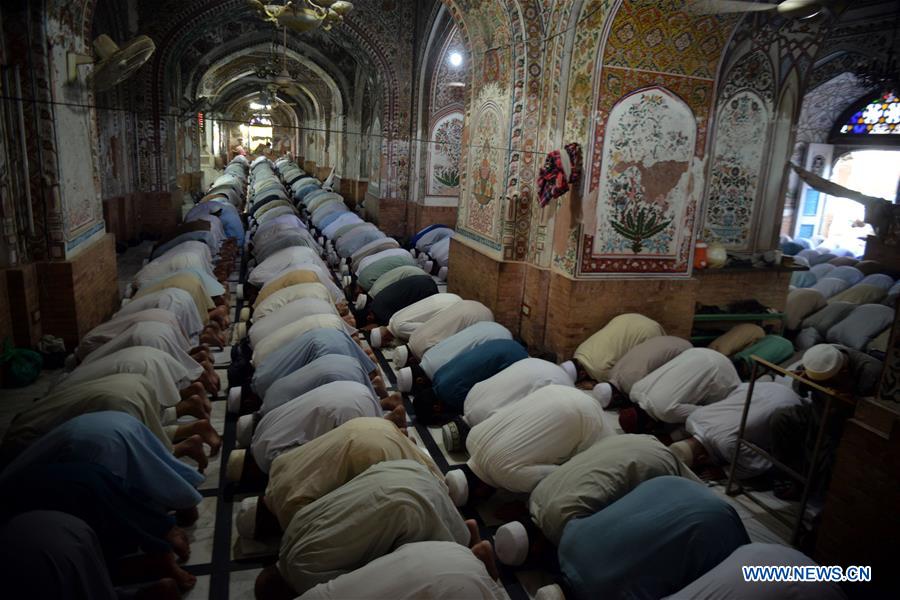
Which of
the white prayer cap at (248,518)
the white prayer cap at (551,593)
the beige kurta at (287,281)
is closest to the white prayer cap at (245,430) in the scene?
the white prayer cap at (248,518)

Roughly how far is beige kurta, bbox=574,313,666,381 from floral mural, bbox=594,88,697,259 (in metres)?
0.88

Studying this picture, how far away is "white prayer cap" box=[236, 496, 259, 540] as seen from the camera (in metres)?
3.77

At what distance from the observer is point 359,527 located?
293cm

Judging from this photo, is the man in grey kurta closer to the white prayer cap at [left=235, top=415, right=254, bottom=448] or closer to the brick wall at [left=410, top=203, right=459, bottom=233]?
the white prayer cap at [left=235, top=415, right=254, bottom=448]

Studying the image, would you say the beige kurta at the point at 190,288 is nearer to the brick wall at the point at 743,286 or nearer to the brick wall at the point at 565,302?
the brick wall at the point at 565,302

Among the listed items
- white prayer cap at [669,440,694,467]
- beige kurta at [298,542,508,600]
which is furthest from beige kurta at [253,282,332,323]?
beige kurta at [298,542,508,600]

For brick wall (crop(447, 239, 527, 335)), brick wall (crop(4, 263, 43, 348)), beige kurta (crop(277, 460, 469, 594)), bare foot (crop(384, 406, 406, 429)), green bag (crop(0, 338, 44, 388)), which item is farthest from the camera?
brick wall (crop(447, 239, 527, 335))

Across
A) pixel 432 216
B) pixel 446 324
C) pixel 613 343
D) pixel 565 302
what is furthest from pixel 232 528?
pixel 432 216

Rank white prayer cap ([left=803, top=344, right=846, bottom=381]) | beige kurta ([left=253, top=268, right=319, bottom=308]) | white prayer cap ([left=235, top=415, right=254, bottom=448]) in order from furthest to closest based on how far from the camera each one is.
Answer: beige kurta ([left=253, top=268, right=319, bottom=308]), white prayer cap ([left=235, top=415, right=254, bottom=448]), white prayer cap ([left=803, top=344, right=846, bottom=381])

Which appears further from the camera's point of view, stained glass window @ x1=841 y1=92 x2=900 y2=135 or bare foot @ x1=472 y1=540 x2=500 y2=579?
stained glass window @ x1=841 y1=92 x2=900 y2=135

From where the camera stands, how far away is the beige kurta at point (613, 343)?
255 inches

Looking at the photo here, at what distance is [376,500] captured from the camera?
2.99m

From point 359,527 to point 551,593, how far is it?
1.13 metres

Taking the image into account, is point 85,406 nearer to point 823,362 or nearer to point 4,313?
point 4,313
